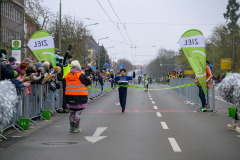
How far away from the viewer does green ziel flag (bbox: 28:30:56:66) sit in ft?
41.7

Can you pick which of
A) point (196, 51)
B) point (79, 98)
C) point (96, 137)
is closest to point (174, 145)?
point (96, 137)

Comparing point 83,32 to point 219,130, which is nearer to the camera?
point 219,130

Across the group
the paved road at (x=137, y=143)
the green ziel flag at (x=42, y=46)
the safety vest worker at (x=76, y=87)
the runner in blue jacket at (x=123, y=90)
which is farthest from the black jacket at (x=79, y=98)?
the runner in blue jacket at (x=123, y=90)

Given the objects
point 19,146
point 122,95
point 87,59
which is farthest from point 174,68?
point 19,146

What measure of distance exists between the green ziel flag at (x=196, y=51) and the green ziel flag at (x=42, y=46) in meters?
5.09

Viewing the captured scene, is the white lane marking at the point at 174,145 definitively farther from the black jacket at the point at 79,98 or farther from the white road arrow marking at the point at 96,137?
the black jacket at the point at 79,98

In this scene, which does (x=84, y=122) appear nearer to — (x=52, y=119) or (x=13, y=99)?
(x=52, y=119)

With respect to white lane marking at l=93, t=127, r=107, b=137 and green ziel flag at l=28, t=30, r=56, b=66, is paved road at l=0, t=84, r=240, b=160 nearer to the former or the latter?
white lane marking at l=93, t=127, r=107, b=137

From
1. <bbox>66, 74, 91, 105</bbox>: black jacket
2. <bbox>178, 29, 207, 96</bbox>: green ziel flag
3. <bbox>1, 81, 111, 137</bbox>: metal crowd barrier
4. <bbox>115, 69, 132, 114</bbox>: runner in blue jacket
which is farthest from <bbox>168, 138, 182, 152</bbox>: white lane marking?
<bbox>178, 29, 207, 96</bbox>: green ziel flag

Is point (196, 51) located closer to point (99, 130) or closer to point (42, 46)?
point (42, 46)

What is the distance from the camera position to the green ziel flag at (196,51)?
43.7 feet

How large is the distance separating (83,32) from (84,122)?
3587cm

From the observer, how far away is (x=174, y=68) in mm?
111875

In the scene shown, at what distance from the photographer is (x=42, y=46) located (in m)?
12.8
